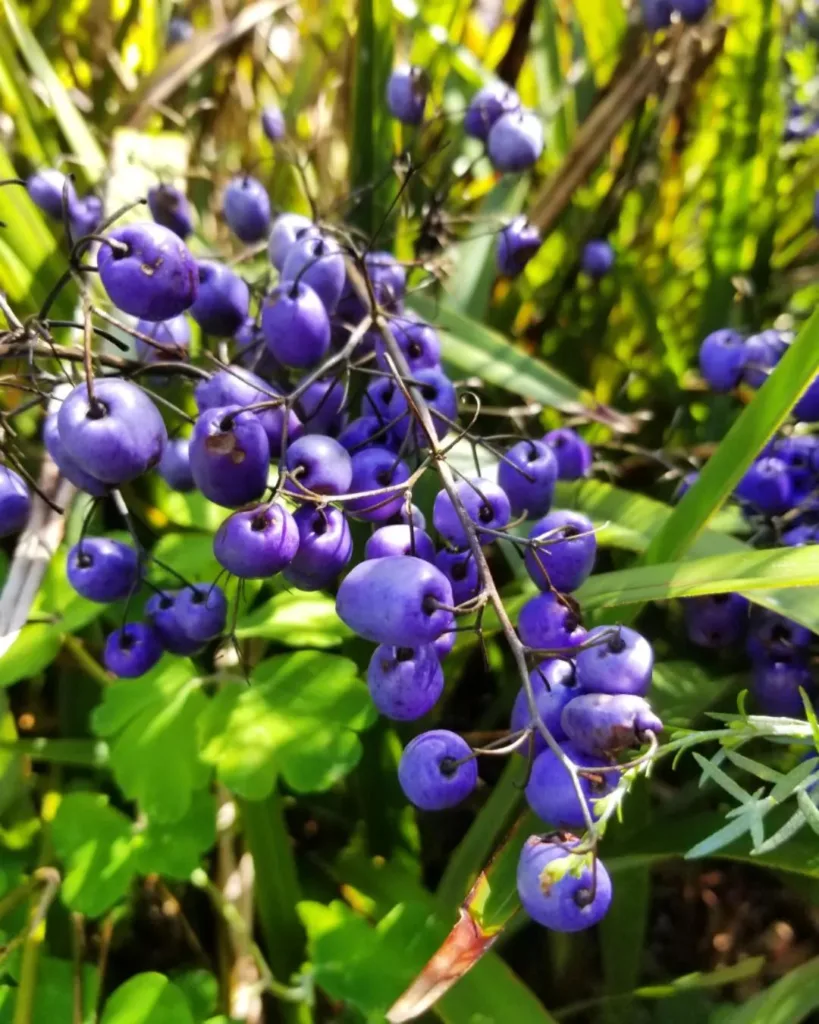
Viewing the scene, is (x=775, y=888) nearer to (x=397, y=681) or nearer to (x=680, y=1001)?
(x=680, y=1001)

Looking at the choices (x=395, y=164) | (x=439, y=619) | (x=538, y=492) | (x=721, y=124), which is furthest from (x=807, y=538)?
(x=721, y=124)

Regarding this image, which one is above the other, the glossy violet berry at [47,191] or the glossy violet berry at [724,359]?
the glossy violet berry at [724,359]

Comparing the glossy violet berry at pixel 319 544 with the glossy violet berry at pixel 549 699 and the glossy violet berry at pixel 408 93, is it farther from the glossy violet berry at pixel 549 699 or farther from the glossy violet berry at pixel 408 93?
the glossy violet berry at pixel 408 93

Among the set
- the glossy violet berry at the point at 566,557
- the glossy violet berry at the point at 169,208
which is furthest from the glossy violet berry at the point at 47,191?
the glossy violet berry at the point at 566,557

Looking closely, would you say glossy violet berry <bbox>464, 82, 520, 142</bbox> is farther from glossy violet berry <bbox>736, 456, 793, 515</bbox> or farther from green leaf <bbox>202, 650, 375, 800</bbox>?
green leaf <bbox>202, 650, 375, 800</bbox>

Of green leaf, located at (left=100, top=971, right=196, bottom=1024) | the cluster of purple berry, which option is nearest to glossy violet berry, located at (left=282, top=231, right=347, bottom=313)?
the cluster of purple berry

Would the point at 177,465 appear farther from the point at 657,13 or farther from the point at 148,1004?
the point at 657,13
